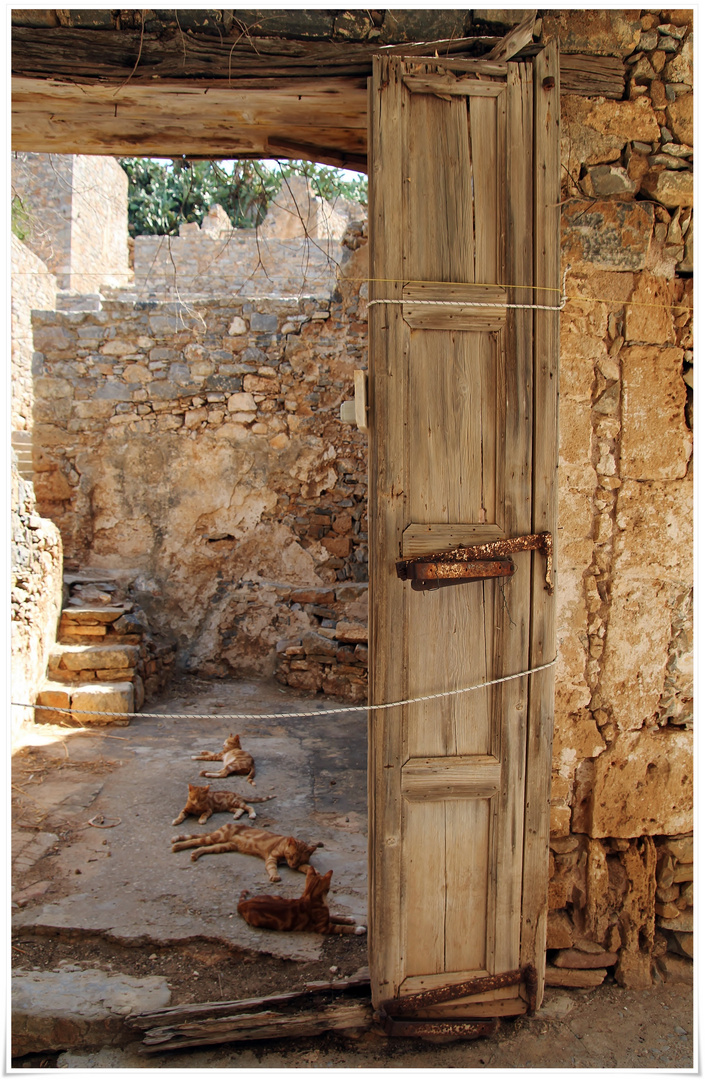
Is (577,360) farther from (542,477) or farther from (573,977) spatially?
(573,977)

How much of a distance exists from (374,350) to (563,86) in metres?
1.19

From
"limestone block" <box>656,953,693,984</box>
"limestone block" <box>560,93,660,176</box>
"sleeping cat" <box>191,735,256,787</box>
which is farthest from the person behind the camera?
"sleeping cat" <box>191,735,256,787</box>

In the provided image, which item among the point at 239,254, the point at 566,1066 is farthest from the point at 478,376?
the point at 239,254

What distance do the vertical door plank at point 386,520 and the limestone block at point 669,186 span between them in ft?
3.26

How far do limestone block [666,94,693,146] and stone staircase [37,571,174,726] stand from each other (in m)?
5.19

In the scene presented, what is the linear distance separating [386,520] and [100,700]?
4404 mm

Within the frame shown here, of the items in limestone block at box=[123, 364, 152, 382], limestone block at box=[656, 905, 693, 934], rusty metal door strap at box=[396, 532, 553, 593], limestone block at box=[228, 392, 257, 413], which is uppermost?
limestone block at box=[123, 364, 152, 382]

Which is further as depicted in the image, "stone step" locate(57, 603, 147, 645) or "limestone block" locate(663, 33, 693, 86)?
"stone step" locate(57, 603, 147, 645)

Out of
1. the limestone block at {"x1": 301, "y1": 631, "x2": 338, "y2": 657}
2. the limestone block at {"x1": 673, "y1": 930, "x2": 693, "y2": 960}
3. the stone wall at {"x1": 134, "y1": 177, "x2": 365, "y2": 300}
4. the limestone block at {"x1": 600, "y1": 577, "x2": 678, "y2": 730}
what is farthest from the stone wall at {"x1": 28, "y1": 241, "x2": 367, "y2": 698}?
the limestone block at {"x1": 673, "y1": 930, "x2": 693, "y2": 960}

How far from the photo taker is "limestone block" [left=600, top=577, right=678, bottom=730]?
2709mm

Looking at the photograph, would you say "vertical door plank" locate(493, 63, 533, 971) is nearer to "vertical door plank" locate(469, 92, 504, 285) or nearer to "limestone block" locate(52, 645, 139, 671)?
"vertical door plank" locate(469, 92, 504, 285)

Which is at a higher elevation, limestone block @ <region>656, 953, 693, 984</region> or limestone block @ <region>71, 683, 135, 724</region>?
limestone block @ <region>71, 683, 135, 724</region>

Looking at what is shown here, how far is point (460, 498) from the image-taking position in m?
2.44

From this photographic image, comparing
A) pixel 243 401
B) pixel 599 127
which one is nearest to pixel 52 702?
pixel 243 401
